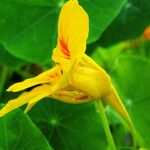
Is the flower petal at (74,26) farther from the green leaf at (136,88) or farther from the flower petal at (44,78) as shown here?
the green leaf at (136,88)

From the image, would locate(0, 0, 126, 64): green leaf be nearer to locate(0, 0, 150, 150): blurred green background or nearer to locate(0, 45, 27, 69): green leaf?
locate(0, 0, 150, 150): blurred green background

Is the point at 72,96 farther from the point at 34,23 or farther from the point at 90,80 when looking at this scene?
the point at 34,23

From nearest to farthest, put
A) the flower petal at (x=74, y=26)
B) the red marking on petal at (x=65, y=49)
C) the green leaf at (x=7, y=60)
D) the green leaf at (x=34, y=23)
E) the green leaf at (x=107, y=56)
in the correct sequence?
1. the flower petal at (x=74, y=26)
2. the red marking on petal at (x=65, y=49)
3. the green leaf at (x=34, y=23)
4. the green leaf at (x=7, y=60)
5. the green leaf at (x=107, y=56)

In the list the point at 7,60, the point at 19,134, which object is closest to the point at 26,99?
the point at 19,134

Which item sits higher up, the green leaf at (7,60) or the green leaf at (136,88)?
the green leaf at (7,60)

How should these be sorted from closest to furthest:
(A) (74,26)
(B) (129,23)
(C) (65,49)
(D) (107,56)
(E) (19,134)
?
(A) (74,26), (C) (65,49), (E) (19,134), (B) (129,23), (D) (107,56)

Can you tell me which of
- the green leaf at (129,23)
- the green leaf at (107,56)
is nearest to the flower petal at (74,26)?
the green leaf at (129,23)
